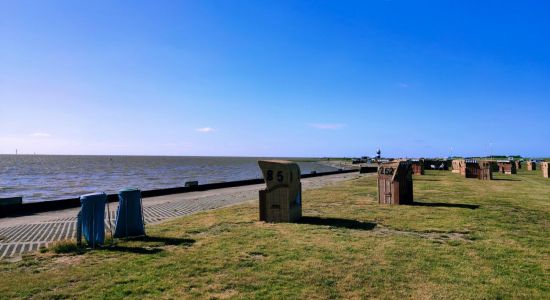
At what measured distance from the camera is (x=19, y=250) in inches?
304

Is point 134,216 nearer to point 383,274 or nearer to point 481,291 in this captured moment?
point 383,274

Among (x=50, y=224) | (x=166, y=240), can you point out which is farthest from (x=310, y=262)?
(x=50, y=224)

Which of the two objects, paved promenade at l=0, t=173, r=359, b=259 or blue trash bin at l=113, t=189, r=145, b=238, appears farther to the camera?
blue trash bin at l=113, t=189, r=145, b=238

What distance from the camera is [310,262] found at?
6293 millimetres

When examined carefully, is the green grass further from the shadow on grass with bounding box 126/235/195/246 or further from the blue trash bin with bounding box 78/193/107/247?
the blue trash bin with bounding box 78/193/107/247

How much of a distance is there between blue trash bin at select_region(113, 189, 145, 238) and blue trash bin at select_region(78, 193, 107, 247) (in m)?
0.58

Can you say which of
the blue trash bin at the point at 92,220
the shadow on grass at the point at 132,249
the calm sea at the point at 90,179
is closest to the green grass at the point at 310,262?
the shadow on grass at the point at 132,249

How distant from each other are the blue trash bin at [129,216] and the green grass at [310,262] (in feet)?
1.71

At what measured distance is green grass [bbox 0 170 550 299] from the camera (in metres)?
5.07

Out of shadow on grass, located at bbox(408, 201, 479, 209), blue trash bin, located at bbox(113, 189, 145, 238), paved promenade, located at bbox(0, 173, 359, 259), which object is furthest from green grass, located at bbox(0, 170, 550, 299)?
shadow on grass, located at bbox(408, 201, 479, 209)

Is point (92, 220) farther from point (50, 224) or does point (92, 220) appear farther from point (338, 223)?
point (338, 223)

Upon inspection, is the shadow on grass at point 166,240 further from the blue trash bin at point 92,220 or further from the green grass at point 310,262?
the blue trash bin at point 92,220

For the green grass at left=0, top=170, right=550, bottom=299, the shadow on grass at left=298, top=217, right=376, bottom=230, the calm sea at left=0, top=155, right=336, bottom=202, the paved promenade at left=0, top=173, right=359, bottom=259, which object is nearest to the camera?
the green grass at left=0, top=170, right=550, bottom=299

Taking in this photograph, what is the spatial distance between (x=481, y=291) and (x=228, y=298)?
10.8 ft
